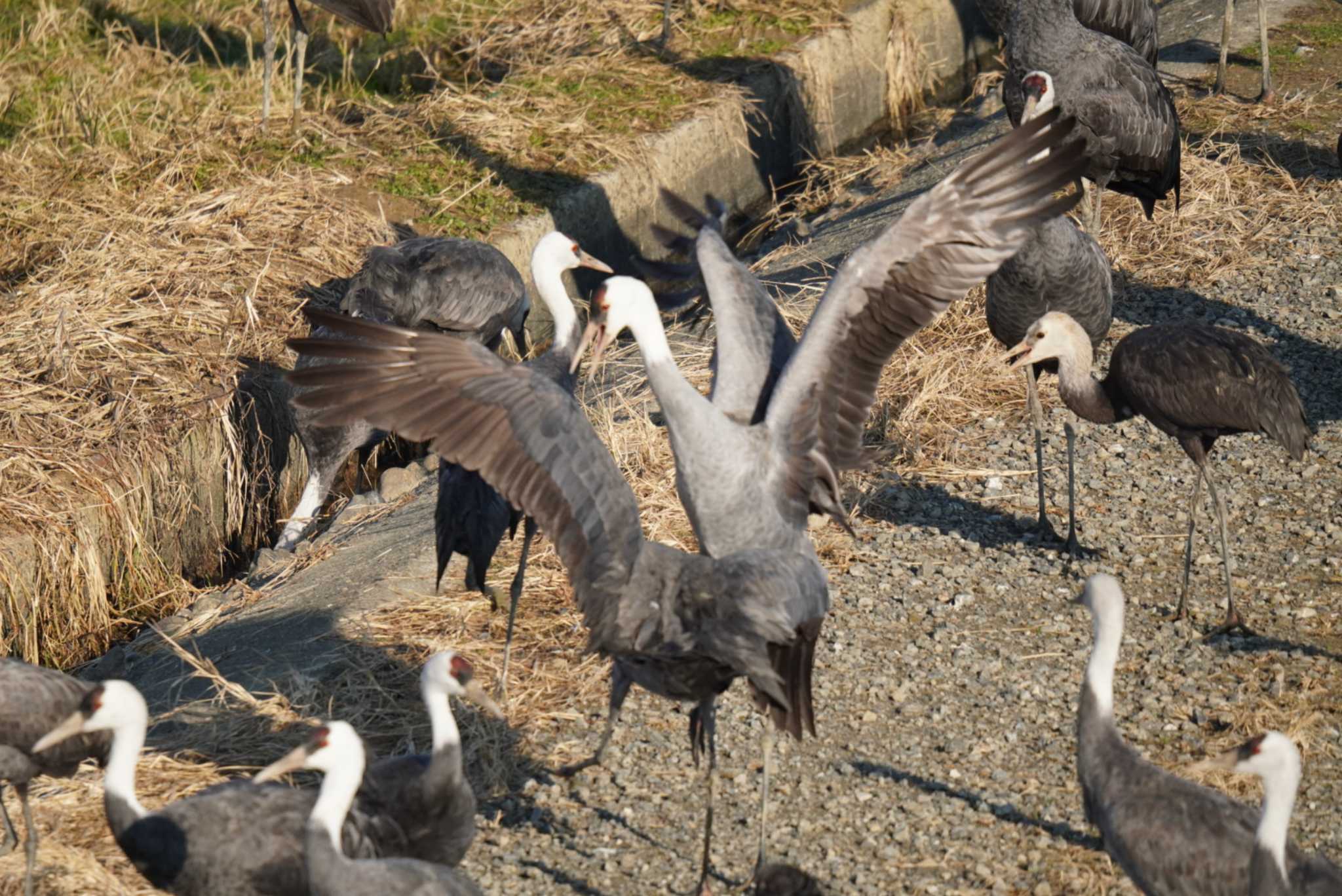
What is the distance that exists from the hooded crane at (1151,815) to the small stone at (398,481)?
4.28 meters

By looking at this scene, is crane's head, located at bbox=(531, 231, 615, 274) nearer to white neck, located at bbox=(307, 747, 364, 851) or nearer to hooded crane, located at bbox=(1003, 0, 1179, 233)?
hooded crane, located at bbox=(1003, 0, 1179, 233)

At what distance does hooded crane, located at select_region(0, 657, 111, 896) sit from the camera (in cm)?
467

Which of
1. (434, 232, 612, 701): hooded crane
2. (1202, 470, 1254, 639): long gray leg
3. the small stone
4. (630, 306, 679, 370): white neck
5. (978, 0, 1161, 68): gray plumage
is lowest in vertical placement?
the small stone

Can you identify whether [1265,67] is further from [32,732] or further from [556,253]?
[32,732]

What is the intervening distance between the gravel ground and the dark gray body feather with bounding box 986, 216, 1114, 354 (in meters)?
0.64

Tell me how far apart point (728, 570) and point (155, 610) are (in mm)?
3731


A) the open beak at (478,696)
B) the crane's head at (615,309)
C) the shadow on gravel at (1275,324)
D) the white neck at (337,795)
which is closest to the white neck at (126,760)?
the white neck at (337,795)

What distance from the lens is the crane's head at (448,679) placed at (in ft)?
14.7

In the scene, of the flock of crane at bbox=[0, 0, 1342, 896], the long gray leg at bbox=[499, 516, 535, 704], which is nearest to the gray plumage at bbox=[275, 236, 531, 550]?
the flock of crane at bbox=[0, 0, 1342, 896]

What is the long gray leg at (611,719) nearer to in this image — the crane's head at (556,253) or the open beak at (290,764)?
the open beak at (290,764)

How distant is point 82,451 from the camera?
734cm

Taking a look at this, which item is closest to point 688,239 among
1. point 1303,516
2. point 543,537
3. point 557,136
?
point 543,537

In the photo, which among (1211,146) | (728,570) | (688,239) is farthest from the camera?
(1211,146)

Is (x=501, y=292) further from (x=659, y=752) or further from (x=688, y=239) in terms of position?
(x=659, y=752)
